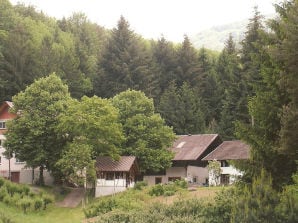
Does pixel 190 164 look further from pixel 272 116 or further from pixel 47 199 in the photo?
pixel 272 116

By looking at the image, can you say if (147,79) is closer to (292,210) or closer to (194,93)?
(194,93)

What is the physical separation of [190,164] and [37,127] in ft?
58.5

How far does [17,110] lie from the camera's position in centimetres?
5472

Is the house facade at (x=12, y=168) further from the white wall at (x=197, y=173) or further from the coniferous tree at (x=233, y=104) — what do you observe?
the coniferous tree at (x=233, y=104)

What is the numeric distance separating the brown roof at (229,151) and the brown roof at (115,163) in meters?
9.94

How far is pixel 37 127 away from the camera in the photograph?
52.7 metres

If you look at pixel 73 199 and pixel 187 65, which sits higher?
pixel 187 65

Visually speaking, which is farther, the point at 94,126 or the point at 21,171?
the point at 21,171

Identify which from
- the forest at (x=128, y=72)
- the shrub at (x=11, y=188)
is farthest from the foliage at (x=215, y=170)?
the shrub at (x=11, y=188)

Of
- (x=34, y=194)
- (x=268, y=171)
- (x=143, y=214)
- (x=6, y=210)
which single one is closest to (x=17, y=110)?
(x=34, y=194)

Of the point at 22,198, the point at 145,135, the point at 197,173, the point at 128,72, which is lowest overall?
the point at 22,198

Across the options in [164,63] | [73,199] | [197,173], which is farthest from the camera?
[164,63]

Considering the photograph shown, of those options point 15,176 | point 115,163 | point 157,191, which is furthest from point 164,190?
point 15,176

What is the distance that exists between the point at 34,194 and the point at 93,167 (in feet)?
19.8
